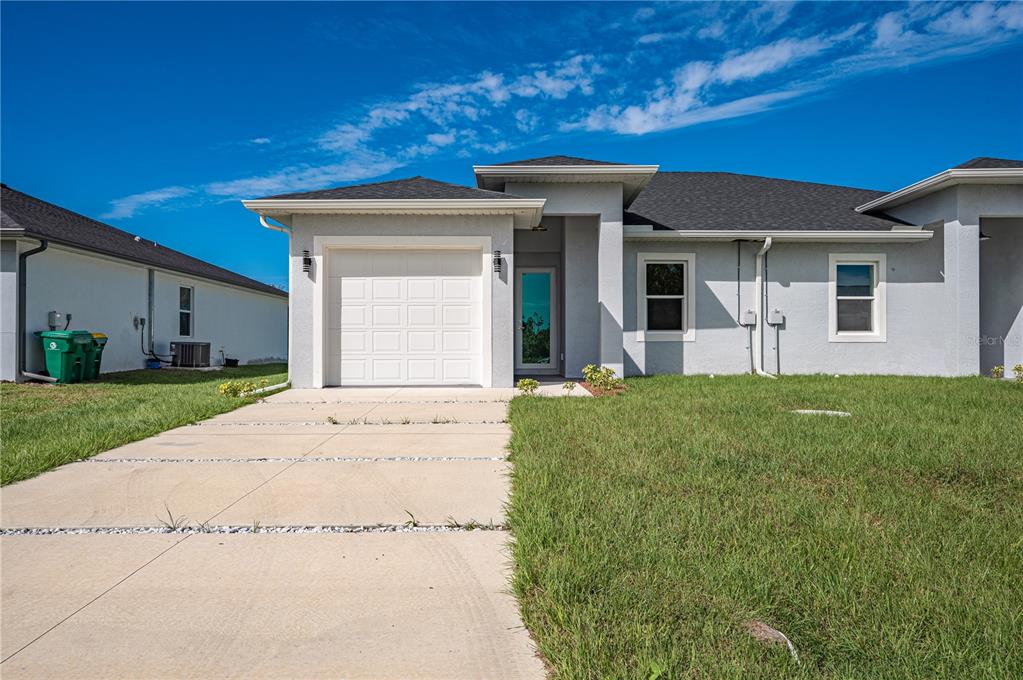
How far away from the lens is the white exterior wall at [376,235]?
930cm

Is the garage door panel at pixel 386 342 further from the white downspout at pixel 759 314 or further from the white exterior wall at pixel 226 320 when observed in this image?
the white exterior wall at pixel 226 320

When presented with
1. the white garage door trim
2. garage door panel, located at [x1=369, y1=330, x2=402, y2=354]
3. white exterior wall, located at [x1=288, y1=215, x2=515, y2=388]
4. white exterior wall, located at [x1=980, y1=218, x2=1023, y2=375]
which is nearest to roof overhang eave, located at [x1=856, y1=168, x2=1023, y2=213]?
white exterior wall, located at [x1=980, y1=218, x2=1023, y2=375]

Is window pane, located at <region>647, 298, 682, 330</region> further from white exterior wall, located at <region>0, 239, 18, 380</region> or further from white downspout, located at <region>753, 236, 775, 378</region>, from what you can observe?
white exterior wall, located at <region>0, 239, 18, 380</region>

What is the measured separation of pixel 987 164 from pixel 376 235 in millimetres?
12250

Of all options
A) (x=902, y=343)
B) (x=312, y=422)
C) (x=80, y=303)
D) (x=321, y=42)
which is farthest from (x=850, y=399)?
(x=80, y=303)

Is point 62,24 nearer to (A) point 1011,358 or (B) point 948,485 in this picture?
(B) point 948,485

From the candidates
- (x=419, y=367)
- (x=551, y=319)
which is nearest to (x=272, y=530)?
(x=419, y=367)

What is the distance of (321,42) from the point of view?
1278 centimetres

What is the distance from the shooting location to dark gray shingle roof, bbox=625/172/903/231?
38.1 ft

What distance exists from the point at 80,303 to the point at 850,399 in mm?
16162

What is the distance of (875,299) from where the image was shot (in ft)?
38.0

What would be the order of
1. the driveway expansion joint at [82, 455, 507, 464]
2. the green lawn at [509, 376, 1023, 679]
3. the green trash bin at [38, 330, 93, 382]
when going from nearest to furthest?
the green lawn at [509, 376, 1023, 679] → the driveway expansion joint at [82, 455, 507, 464] → the green trash bin at [38, 330, 93, 382]

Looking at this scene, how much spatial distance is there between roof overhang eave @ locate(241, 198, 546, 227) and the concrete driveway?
5.21 m

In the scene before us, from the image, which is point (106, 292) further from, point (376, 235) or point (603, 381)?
point (603, 381)
